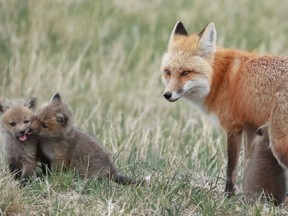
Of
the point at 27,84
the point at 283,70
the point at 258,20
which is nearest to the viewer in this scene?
the point at 283,70

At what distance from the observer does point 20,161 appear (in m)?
7.66

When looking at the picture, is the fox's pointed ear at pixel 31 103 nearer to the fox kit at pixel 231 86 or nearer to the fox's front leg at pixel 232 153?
the fox kit at pixel 231 86

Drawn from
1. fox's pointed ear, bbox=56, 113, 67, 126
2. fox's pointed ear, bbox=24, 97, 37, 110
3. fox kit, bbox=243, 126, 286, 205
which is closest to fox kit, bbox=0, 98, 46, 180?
fox's pointed ear, bbox=24, 97, 37, 110

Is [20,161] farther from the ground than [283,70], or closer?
closer

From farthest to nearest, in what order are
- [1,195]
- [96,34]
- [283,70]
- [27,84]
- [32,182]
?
[96,34] → [27,84] → [283,70] → [32,182] → [1,195]

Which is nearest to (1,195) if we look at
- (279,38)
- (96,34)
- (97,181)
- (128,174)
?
(97,181)

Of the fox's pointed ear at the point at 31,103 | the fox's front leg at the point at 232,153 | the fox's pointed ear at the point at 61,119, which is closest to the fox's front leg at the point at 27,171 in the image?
the fox's pointed ear at the point at 61,119

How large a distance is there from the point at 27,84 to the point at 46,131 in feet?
18.0

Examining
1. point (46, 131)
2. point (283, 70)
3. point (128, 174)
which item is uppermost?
point (283, 70)

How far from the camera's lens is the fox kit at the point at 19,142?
7609 millimetres

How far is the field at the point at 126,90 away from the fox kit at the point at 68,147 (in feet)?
0.70

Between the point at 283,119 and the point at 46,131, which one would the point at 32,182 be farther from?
the point at 283,119

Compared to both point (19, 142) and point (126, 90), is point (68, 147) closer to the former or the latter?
point (19, 142)


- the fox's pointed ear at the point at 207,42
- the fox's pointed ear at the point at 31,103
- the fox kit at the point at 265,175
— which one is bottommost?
the fox kit at the point at 265,175
